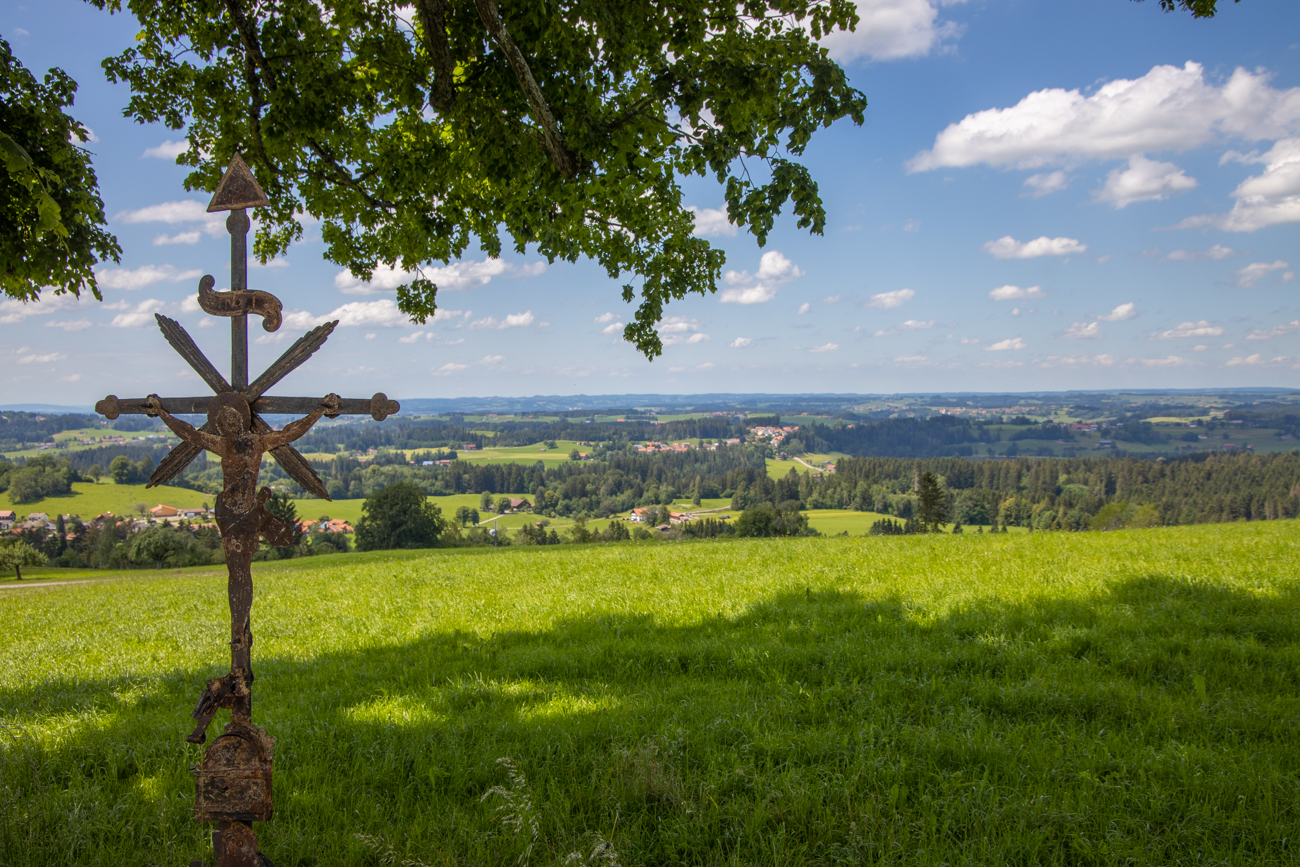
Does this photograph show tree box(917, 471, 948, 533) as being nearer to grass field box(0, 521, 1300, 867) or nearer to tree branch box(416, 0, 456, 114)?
grass field box(0, 521, 1300, 867)

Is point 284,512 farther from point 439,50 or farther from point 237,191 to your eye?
point 237,191

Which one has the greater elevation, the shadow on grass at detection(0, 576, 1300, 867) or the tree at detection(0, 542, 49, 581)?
the shadow on grass at detection(0, 576, 1300, 867)

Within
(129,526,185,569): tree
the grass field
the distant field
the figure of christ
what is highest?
the figure of christ

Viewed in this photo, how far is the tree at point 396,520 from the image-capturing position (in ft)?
181

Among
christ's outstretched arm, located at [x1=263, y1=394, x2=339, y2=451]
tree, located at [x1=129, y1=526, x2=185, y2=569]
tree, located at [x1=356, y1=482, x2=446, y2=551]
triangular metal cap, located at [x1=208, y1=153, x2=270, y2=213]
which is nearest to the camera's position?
christ's outstretched arm, located at [x1=263, y1=394, x2=339, y2=451]

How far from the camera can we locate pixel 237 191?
3395 millimetres

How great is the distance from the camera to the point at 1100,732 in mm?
4500

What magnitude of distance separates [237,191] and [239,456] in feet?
5.24

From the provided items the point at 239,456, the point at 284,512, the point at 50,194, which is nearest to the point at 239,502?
the point at 239,456

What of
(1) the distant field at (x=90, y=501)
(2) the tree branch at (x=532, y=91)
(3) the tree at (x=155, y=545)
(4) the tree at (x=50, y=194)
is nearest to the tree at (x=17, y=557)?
(3) the tree at (x=155, y=545)

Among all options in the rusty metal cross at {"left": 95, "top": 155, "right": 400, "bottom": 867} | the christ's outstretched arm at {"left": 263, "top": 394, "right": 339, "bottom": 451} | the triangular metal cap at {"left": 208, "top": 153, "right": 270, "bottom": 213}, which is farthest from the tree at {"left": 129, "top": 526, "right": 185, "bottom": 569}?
the christ's outstretched arm at {"left": 263, "top": 394, "right": 339, "bottom": 451}

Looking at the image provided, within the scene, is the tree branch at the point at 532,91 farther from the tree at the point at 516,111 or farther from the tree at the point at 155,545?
the tree at the point at 155,545

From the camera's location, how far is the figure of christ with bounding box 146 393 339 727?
287cm

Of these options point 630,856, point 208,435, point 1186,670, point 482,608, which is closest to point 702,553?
point 482,608
